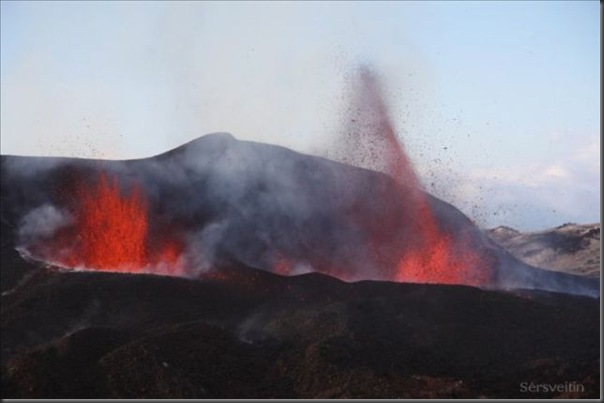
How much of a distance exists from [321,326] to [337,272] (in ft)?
36.5

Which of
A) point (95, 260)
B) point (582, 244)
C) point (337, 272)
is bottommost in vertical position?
point (582, 244)

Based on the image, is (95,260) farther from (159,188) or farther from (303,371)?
(303,371)

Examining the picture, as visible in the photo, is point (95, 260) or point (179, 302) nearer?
point (179, 302)

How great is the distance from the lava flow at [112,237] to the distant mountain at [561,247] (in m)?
23.5

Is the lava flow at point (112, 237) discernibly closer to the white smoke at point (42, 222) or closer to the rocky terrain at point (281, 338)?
the white smoke at point (42, 222)

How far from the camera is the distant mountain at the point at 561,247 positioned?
1640 inches

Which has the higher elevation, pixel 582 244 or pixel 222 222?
pixel 222 222

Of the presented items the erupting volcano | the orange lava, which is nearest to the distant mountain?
the orange lava

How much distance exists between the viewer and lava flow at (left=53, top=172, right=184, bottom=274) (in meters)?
26.7

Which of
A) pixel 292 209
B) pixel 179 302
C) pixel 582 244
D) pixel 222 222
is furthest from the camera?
pixel 582 244

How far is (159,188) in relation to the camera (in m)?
31.2

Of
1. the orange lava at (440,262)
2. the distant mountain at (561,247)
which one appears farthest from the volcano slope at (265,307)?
the distant mountain at (561,247)

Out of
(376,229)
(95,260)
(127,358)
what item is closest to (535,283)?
(376,229)

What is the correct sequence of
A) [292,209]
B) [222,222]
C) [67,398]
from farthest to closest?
[292,209] → [222,222] → [67,398]
